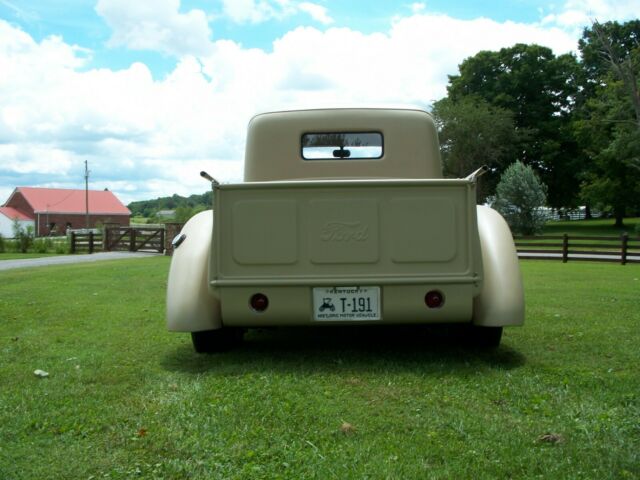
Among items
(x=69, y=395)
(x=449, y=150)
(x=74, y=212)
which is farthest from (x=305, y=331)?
(x=74, y=212)

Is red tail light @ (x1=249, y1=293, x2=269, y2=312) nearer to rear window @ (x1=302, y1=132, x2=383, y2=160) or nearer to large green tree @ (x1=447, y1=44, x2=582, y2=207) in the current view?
rear window @ (x1=302, y1=132, x2=383, y2=160)

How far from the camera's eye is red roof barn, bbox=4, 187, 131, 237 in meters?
78.1

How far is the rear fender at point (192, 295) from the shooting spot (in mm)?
4809

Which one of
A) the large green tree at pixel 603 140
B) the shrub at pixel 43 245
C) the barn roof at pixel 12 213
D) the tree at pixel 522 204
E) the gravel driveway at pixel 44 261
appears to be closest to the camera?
the gravel driveway at pixel 44 261

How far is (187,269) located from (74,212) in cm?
7954

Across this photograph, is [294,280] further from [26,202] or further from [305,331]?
[26,202]

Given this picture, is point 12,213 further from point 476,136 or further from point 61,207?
point 476,136

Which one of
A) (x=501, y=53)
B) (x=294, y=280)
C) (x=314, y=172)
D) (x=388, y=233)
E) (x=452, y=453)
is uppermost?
(x=501, y=53)

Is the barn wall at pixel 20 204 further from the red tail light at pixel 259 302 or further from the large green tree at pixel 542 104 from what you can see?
the red tail light at pixel 259 302

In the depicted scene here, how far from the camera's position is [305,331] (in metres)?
6.52

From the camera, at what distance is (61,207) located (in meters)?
79.4

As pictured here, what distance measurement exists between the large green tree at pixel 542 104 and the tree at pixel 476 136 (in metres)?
1.20

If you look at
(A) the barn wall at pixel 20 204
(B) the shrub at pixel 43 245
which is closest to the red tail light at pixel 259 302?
(B) the shrub at pixel 43 245

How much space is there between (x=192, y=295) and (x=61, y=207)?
265 ft
